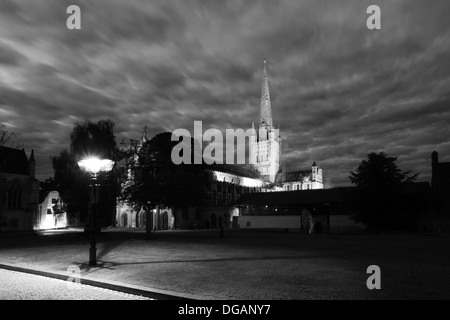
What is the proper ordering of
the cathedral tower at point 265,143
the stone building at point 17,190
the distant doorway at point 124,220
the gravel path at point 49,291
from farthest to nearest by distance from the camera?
the cathedral tower at point 265,143, the distant doorway at point 124,220, the stone building at point 17,190, the gravel path at point 49,291

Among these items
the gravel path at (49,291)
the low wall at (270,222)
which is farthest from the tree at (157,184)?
the gravel path at (49,291)

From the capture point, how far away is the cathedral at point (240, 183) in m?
64.4

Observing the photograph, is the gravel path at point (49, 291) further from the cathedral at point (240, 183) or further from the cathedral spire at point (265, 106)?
the cathedral spire at point (265, 106)

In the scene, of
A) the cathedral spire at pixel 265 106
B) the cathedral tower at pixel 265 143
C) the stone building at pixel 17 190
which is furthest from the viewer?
the cathedral spire at pixel 265 106

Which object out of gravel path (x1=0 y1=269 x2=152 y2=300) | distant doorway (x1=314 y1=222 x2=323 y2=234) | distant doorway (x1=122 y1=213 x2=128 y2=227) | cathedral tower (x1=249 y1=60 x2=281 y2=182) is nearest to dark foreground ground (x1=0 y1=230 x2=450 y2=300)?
gravel path (x1=0 y1=269 x2=152 y2=300)

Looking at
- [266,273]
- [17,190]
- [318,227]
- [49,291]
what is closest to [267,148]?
[17,190]

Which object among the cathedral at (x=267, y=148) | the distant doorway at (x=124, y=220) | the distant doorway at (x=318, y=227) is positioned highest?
the cathedral at (x=267, y=148)

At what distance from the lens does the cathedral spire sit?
13800 cm

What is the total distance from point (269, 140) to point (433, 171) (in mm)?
86847

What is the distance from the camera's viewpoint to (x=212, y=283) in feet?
33.1

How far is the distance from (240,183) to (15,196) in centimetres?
5914

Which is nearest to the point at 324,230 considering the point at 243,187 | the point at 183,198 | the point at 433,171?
the point at 183,198

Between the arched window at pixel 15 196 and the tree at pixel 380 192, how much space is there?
50.8 metres

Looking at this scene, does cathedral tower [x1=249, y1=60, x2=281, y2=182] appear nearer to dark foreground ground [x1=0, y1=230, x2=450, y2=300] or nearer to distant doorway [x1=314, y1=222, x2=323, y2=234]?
distant doorway [x1=314, y1=222, x2=323, y2=234]
